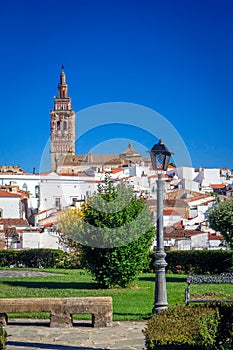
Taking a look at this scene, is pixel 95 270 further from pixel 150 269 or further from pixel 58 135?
pixel 58 135

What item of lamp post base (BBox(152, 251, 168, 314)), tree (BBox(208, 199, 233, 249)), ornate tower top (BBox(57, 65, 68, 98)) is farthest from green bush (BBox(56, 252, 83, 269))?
ornate tower top (BBox(57, 65, 68, 98))

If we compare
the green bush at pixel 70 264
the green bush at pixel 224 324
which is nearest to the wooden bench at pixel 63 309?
the green bush at pixel 224 324

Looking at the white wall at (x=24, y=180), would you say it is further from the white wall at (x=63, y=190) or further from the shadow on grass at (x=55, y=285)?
the shadow on grass at (x=55, y=285)

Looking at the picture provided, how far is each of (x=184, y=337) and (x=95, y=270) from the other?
1081cm

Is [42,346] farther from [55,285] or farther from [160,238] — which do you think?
[55,285]

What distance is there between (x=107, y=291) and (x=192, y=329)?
9.55 metres

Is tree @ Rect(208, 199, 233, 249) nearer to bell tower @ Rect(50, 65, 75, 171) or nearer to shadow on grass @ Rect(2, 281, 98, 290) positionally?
shadow on grass @ Rect(2, 281, 98, 290)

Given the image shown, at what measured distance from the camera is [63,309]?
11.3 metres

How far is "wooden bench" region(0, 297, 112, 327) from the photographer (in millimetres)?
11281

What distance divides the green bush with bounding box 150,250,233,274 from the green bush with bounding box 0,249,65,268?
595 cm

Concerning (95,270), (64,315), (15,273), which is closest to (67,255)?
(15,273)

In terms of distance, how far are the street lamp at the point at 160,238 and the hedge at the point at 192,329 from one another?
79.0 inches

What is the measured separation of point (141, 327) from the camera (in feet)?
37.1

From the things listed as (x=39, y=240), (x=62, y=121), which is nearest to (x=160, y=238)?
(x=39, y=240)
